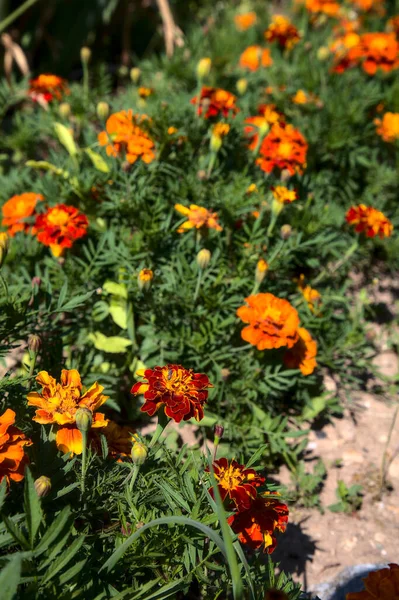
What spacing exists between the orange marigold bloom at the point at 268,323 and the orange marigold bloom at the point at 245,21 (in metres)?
2.88

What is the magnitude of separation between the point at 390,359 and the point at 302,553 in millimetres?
986

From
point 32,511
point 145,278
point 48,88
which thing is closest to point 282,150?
point 145,278

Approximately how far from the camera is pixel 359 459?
198 centimetres

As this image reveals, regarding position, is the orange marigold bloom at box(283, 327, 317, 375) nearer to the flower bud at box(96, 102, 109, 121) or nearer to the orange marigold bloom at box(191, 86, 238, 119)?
the orange marigold bloom at box(191, 86, 238, 119)

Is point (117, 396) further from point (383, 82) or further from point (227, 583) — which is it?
point (383, 82)

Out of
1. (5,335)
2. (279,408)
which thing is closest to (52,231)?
(5,335)

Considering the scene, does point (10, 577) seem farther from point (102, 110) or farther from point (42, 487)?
point (102, 110)

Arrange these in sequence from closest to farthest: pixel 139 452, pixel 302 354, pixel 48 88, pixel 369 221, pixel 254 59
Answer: pixel 139 452 → pixel 302 354 → pixel 369 221 → pixel 48 88 → pixel 254 59

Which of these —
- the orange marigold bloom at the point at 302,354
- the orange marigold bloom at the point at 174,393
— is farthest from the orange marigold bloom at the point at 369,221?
the orange marigold bloom at the point at 174,393

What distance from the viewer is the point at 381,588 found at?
977mm

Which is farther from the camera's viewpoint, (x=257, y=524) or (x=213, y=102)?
(x=213, y=102)

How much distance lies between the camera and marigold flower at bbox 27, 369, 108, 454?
3.80ft

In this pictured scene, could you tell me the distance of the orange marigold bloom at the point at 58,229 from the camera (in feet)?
5.63

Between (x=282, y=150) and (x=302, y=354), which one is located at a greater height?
(x=282, y=150)
